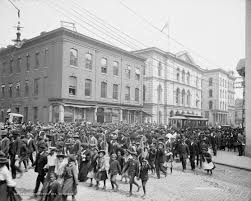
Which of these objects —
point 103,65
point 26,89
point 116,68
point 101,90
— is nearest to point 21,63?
point 26,89

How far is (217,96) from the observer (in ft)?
250

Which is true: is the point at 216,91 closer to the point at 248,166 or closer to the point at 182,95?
the point at 182,95

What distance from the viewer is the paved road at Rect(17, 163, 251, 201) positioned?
30.7ft

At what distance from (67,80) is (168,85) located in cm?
2712

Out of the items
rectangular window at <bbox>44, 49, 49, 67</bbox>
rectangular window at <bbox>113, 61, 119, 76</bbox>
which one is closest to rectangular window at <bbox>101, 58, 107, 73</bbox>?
rectangular window at <bbox>113, 61, 119, 76</bbox>

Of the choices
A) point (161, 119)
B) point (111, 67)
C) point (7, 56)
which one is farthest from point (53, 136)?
point (161, 119)

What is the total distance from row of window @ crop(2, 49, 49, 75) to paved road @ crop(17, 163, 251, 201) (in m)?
22.4

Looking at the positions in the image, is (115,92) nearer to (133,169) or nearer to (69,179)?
(133,169)

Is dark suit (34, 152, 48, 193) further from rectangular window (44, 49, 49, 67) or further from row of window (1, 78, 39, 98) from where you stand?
row of window (1, 78, 39, 98)

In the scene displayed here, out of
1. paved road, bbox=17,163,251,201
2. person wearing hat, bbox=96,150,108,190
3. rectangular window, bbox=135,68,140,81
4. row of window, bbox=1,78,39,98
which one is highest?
rectangular window, bbox=135,68,140,81

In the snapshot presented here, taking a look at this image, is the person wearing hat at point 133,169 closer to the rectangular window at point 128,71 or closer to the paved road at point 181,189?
the paved road at point 181,189

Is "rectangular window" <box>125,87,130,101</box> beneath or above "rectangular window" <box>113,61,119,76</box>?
beneath

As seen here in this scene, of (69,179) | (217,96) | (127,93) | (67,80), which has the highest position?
(217,96)

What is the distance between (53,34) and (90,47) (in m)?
4.97
